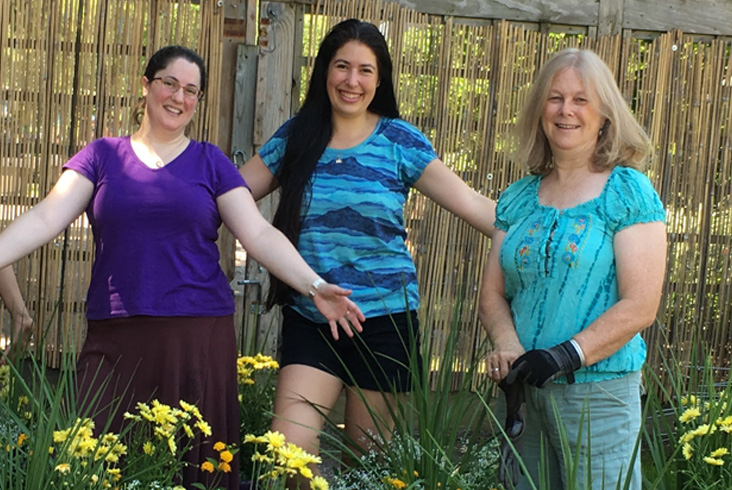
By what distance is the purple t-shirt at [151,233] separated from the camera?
2998 mm

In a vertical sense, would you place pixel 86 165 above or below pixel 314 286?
above

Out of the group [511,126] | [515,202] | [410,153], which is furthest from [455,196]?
[511,126]

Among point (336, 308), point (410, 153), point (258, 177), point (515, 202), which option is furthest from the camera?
point (258, 177)

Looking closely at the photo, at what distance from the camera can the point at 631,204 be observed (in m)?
2.52

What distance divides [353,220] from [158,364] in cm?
77

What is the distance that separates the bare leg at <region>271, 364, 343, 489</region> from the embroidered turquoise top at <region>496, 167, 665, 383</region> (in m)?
0.73

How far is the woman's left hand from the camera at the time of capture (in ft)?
9.53

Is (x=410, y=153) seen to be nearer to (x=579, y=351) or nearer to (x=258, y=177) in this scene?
(x=258, y=177)

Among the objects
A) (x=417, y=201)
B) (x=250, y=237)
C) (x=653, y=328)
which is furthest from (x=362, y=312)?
(x=653, y=328)

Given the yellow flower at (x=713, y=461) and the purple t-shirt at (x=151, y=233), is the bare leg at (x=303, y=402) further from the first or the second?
the yellow flower at (x=713, y=461)

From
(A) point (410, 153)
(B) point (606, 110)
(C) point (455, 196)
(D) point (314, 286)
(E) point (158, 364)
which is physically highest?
(B) point (606, 110)

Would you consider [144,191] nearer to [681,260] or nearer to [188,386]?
[188,386]

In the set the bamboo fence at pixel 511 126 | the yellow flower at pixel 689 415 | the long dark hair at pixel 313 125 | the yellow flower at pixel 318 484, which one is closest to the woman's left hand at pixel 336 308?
the long dark hair at pixel 313 125

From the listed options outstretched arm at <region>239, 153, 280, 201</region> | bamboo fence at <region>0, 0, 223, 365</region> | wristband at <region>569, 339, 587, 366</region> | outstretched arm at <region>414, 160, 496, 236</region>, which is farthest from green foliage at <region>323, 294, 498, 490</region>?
bamboo fence at <region>0, 0, 223, 365</region>
